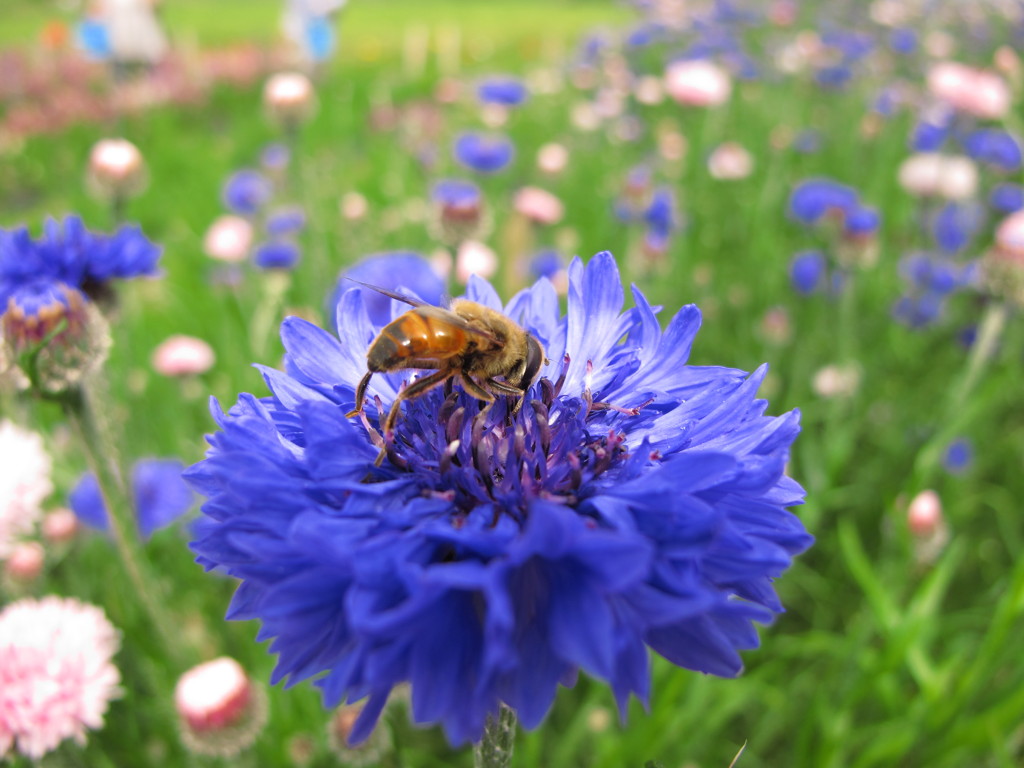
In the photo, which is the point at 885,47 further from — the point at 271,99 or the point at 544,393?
the point at 544,393

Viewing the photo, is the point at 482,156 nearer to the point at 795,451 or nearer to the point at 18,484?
the point at 795,451

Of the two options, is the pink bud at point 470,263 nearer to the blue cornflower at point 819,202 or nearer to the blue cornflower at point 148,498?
the blue cornflower at point 148,498

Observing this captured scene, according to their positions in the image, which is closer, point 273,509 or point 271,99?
point 273,509

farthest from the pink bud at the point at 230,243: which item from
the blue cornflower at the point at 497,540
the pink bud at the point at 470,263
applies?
the blue cornflower at the point at 497,540

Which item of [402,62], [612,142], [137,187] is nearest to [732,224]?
[612,142]

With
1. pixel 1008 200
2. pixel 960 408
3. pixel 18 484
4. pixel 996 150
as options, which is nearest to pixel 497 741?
pixel 18 484

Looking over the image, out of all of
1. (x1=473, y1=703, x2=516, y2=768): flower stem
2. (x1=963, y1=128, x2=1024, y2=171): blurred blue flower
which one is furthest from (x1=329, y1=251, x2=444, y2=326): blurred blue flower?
(x1=963, y1=128, x2=1024, y2=171): blurred blue flower

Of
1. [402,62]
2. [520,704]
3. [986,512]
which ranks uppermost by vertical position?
[520,704]

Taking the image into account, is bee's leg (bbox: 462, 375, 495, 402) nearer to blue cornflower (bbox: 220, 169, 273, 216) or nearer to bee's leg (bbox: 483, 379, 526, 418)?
bee's leg (bbox: 483, 379, 526, 418)
